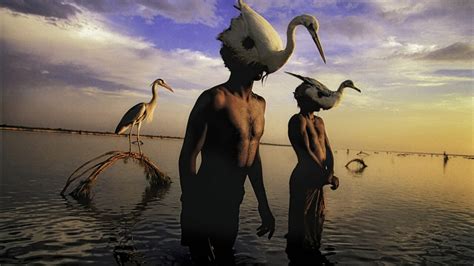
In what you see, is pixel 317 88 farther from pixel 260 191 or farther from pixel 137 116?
pixel 137 116

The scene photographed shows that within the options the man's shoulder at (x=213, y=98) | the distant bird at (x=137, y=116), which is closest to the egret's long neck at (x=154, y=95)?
the distant bird at (x=137, y=116)

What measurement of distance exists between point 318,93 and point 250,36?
3858mm

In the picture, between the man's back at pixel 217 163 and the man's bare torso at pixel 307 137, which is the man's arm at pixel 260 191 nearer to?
the man's back at pixel 217 163

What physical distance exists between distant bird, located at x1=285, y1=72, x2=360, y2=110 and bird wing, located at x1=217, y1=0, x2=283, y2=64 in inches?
137

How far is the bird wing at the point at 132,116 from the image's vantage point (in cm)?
1927

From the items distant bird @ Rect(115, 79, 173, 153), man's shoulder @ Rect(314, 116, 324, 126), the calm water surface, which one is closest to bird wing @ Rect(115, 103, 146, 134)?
distant bird @ Rect(115, 79, 173, 153)

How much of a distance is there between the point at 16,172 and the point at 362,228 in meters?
18.6

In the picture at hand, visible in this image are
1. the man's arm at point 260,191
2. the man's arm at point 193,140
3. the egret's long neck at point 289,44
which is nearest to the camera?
the man's arm at point 193,140

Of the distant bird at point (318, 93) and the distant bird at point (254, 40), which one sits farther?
the distant bird at point (318, 93)

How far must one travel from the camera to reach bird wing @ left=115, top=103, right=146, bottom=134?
19.3 metres

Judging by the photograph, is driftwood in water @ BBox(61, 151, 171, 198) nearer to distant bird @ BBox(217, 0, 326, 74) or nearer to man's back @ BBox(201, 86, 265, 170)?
man's back @ BBox(201, 86, 265, 170)

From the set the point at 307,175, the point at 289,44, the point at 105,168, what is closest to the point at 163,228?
the point at 307,175

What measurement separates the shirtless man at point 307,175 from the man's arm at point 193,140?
3.78m

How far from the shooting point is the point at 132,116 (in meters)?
19.3
